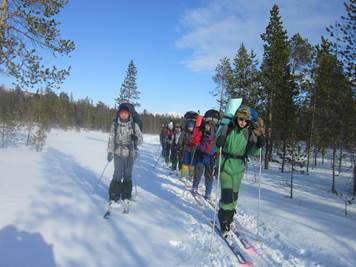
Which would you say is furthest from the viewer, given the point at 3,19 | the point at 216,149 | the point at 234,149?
the point at 3,19

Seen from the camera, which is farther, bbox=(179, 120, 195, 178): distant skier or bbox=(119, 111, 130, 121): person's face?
bbox=(179, 120, 195, 178): distant skier

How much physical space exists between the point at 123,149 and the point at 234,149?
2532 mm

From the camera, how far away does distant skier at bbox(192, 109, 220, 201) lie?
8125 millimetres

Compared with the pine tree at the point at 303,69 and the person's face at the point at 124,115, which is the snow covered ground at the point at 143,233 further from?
the pine tree at the point at 303,69

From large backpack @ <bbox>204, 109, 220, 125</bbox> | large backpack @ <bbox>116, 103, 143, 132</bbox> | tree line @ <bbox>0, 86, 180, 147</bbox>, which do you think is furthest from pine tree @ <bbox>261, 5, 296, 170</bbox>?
large backpack @ <bbox>116, 103, 143, 132</bbox>

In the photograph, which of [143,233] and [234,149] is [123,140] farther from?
[234,149]

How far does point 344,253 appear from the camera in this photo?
185 inches

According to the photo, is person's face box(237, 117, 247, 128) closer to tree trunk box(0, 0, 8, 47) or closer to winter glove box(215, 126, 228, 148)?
winter glove box(215, 126, 228, 148)

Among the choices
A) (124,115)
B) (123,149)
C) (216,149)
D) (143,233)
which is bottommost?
(143,233)

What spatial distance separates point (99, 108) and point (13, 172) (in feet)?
380

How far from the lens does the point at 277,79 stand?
70.4 ft

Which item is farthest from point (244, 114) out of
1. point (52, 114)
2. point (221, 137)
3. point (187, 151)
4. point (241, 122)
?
point (52, 114)

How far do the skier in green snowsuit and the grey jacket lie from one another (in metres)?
2.12

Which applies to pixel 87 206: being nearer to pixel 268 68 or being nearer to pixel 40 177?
pixel 40 177
